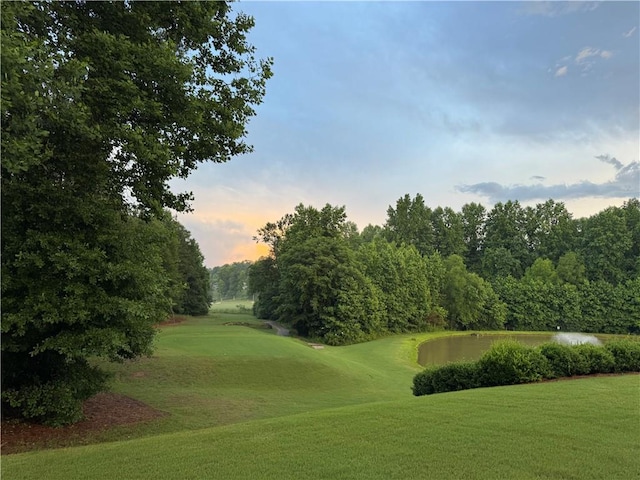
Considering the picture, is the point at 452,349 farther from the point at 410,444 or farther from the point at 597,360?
the point at 410,444

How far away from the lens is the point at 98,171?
7.82m

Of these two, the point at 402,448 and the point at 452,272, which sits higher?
the point at 452,272

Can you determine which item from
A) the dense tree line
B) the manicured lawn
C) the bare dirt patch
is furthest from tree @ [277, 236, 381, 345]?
the dense tree line

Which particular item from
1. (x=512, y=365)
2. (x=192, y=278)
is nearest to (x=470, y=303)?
(x=192, y=278)

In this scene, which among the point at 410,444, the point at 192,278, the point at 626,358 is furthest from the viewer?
the point at 192,278

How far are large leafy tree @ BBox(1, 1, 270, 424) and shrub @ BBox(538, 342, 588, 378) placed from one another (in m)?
9.10

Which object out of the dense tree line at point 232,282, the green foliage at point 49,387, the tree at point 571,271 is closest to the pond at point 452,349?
the tree at point 571,271

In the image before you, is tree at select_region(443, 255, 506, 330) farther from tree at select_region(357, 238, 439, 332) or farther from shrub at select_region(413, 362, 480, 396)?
shrub at select_region(413, 362, 480, 396)

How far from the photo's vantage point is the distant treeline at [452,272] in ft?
132

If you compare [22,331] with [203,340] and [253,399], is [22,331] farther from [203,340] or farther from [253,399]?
[203,340]

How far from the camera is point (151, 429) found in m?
8.91

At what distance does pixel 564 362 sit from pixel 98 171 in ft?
37.8

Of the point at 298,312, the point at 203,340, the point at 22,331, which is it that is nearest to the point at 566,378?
the point at 22,331

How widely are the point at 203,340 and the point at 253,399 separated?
1036 centimetres
